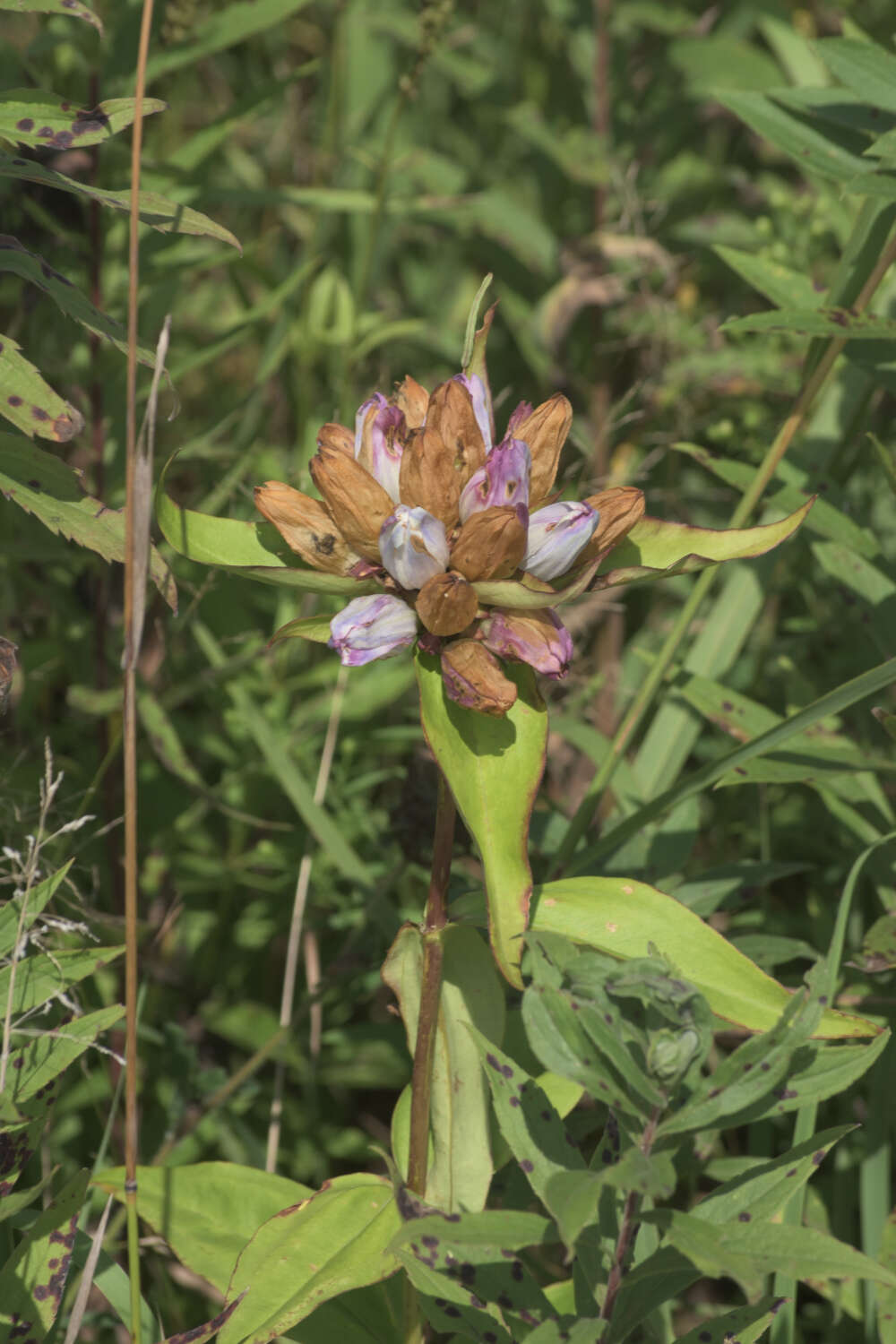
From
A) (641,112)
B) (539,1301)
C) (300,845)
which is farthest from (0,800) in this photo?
(641,112)

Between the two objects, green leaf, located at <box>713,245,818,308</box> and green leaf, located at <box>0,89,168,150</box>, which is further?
green leaf, located at <box>713,245,818,308</box>

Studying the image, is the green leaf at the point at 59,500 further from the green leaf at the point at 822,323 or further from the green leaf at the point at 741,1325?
the green leaf at the point at 741,1325

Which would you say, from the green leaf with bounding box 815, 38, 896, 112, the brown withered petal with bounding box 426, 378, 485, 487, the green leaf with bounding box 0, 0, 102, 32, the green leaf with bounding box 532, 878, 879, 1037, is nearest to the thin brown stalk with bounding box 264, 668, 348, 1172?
the green leaf with bounding box 532, 878, 879, 1037

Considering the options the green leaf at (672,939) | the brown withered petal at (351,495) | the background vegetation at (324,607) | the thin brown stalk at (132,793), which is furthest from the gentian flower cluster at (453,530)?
the background vegetation at (324,607)

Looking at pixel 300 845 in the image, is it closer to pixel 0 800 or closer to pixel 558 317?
pixel 0 800

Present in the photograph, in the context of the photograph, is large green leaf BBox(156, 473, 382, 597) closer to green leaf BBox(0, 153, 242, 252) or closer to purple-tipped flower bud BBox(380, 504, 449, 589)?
purple-tipped flower bud BBox(380, 504, 449, 589)

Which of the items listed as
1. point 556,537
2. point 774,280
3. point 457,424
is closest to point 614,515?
point 556,537
